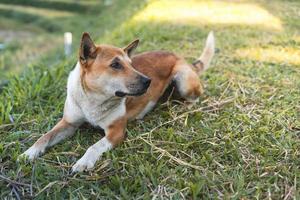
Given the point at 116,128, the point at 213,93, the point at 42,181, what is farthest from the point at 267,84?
the point at 42,181

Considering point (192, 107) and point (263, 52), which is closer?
point (192, 107)

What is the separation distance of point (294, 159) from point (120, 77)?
1655mm

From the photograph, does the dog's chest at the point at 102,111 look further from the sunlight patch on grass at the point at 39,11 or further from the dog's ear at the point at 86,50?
the sunlight patch on grass at the point at 39,11

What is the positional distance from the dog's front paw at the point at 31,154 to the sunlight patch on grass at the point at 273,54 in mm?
4008

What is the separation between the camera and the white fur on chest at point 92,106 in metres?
4.39

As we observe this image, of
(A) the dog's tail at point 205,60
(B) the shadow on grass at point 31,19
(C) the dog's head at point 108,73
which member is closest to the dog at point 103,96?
(C) the dog's head at point 108,73

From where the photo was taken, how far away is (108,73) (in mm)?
4203

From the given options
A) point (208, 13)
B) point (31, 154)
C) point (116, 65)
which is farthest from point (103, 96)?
point (208, 13)

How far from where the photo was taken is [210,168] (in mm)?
4055

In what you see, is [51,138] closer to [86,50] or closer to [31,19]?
[86,50]

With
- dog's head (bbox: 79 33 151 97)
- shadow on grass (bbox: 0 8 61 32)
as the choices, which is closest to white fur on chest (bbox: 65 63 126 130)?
dog's head (bbox: 79 33 151 97)

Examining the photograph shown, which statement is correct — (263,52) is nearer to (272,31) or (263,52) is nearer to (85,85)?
(272,31)

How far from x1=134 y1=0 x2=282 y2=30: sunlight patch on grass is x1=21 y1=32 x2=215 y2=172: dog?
5156 mm

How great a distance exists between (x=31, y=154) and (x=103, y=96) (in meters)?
0.81
